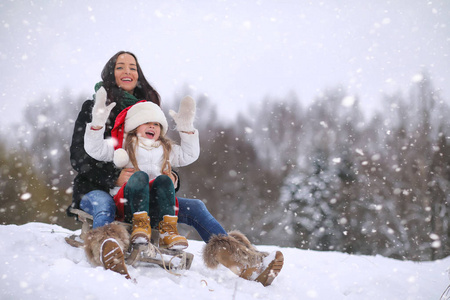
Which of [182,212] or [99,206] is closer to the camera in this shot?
[99,206]

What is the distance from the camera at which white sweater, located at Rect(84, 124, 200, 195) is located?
2.59m

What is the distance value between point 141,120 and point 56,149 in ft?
48.5

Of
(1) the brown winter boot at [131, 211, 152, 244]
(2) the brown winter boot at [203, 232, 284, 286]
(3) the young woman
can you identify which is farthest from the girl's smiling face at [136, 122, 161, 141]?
(2) the brown winter boot at [203, 232, 284, 286]

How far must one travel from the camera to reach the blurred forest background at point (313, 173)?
1521cm

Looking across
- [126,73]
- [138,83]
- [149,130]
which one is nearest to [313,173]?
[138,83]

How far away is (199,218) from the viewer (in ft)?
9.38

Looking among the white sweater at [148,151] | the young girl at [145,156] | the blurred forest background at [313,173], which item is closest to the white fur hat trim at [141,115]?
the young girl at [145,156]

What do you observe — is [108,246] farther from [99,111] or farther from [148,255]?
[99,111]

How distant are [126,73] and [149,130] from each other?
744 mm

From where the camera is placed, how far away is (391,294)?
2861mm

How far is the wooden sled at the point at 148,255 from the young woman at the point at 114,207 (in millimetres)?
99

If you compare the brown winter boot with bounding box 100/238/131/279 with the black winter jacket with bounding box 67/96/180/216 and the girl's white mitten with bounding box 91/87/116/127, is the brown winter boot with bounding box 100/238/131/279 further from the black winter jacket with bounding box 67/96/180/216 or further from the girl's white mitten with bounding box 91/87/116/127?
the girl's white mitten with bounding box 91/87/116/127

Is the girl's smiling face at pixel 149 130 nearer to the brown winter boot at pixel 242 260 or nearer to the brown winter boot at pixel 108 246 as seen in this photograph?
the brown winter boot at pixel 108 246

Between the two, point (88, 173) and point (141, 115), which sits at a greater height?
point (141, 115)
